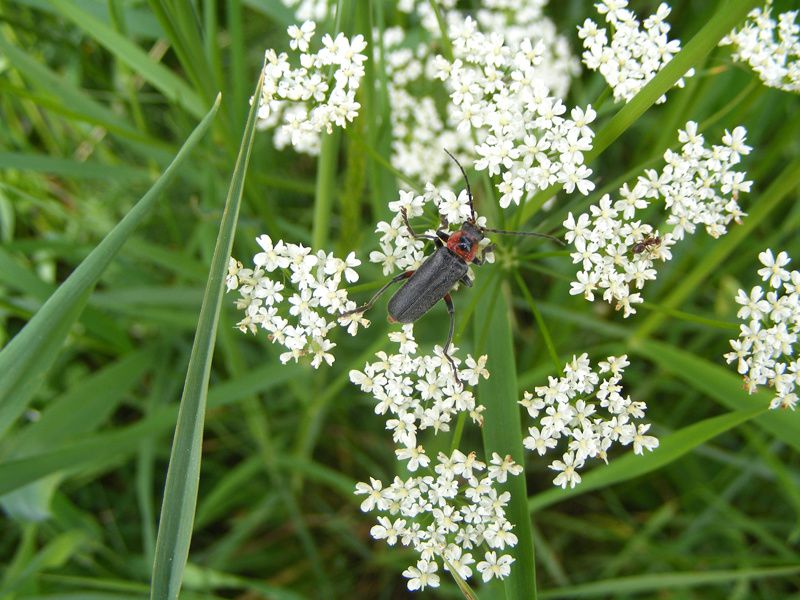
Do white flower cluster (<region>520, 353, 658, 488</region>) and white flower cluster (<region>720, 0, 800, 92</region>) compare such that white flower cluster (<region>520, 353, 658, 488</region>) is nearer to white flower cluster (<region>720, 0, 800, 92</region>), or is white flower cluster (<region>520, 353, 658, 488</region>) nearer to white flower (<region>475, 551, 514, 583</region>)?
white flower (<region>475, 551, 514, 583</region>)

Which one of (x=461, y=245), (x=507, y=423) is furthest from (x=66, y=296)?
(x=507, y=423)

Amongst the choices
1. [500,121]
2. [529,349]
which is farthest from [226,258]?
[529,349]

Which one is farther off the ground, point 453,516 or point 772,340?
point 772,340

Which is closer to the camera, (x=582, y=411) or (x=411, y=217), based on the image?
(x=582, y=411)

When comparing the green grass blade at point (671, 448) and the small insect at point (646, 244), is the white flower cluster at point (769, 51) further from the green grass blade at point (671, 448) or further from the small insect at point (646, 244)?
the green grass blade at point (671, 448)

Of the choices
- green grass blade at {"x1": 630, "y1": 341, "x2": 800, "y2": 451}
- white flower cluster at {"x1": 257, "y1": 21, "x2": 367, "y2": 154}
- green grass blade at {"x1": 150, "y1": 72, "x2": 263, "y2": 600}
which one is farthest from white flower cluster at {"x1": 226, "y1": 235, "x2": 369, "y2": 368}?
green grass blade at {"x1": 630, "y1": 341, "x2": 800, "y2": 451}

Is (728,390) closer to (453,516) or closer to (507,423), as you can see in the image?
(507,423)

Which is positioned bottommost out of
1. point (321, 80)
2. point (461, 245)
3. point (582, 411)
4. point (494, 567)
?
point (494, 567)
